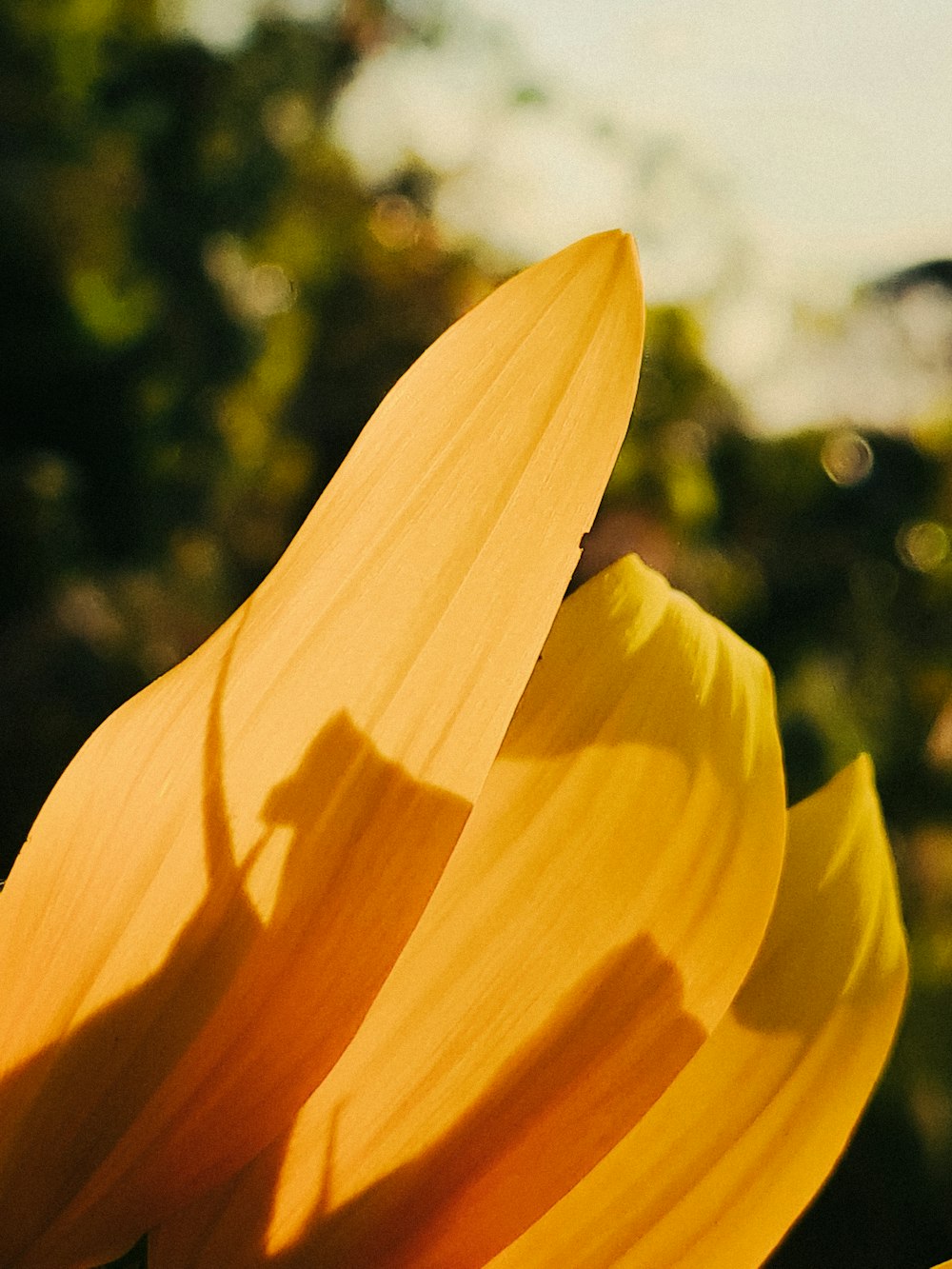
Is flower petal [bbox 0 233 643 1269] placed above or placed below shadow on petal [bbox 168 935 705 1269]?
above

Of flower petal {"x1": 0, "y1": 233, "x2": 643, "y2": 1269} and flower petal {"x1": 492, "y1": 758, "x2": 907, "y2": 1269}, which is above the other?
flower petal {"x1": 0, "y1": 233, "x2": 643, "y2": 1269}

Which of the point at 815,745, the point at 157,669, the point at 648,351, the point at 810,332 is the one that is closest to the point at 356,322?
the point at 648,351

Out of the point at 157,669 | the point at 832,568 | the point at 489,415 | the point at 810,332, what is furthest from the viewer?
the point at 810,332

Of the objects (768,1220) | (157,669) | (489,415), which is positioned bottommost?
(157,669)

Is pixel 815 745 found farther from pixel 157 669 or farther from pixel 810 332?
pixel 810 332
